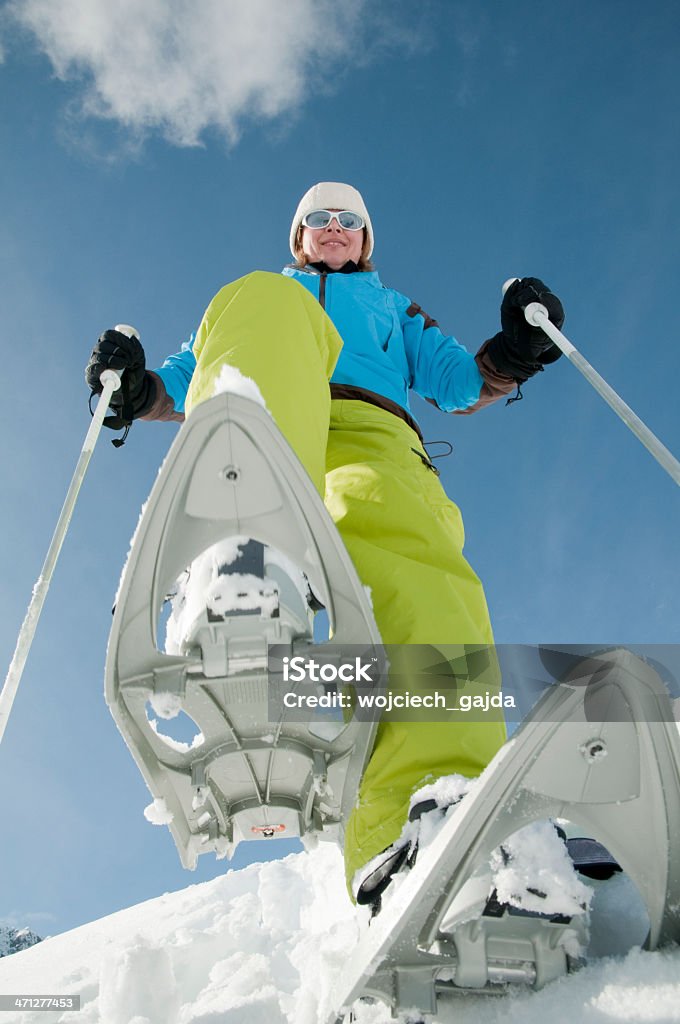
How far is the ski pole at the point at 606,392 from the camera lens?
6.69 feet

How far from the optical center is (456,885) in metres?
1.19

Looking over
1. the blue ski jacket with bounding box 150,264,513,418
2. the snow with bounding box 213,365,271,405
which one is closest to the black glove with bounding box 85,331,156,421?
the blue ski jacket with bounding box 150,264,513,418

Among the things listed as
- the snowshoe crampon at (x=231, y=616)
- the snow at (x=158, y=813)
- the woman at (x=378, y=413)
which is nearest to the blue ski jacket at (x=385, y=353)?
the woman at (x=378, y=413)

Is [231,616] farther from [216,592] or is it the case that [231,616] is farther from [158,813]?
[158,813]

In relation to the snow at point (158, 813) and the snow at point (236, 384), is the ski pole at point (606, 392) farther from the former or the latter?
the snow at point (158, 813)

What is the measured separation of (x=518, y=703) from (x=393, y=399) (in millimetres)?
1663

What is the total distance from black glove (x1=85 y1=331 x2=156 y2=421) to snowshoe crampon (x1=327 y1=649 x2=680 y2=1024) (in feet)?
7.01

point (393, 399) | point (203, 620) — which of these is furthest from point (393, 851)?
point (393, 399)

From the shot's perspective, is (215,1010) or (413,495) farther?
(413,495)

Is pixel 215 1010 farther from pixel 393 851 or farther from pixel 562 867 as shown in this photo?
pixel 562 867

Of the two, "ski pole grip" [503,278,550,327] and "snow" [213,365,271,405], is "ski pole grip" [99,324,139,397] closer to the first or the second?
"snow" [213,365,271,405]

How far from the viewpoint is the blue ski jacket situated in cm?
313

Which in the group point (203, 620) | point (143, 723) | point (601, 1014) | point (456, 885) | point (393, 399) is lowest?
point (601, 1014)

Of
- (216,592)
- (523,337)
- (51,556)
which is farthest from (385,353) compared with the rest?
(216,592)
